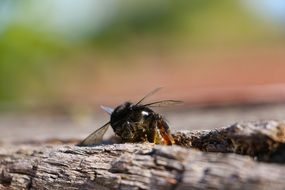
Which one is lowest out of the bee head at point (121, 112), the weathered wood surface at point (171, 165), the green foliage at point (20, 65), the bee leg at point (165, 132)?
the weathered wood surface at point (171, 165)

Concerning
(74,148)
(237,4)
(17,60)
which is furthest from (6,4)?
(237,4)

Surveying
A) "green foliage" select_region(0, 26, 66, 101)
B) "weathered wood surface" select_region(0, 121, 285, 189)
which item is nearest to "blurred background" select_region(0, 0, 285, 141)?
"green foliage" select_region(0, 26, 66, 101)

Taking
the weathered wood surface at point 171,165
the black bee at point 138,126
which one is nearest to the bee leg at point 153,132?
the black bee at point 138,126

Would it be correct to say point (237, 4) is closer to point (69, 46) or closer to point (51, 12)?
point (69, 46)

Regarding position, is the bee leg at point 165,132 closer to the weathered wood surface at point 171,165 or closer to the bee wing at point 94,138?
the weathered wood surface at point 171,165

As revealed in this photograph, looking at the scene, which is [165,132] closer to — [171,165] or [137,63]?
[171,165]

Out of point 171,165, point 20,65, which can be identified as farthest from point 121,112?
point 20,65

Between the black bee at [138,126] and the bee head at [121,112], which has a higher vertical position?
the bee head at [121,112]
